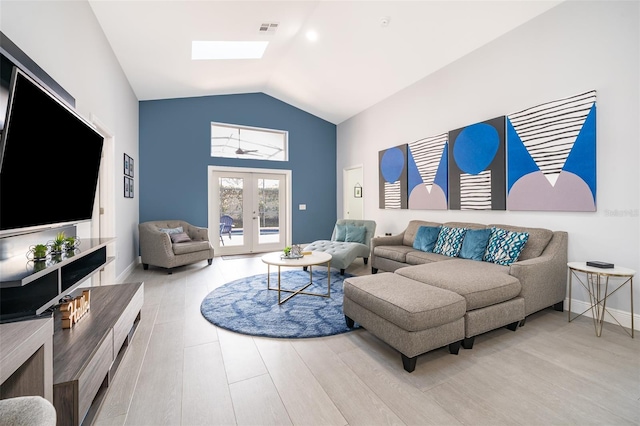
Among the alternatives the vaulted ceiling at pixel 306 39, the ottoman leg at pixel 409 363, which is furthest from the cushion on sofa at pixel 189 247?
the ottoman leg at pixel 409 363

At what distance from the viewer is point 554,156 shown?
294 cm

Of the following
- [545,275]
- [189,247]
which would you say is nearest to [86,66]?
[189,247]

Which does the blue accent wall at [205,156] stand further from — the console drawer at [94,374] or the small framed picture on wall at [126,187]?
the console drawer at [94,374]

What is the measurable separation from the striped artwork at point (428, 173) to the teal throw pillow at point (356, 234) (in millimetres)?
954

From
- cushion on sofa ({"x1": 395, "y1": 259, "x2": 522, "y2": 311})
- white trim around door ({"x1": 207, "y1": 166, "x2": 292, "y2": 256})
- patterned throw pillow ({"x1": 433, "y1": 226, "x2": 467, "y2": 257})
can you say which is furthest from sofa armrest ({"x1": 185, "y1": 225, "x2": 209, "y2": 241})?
patterned throw pillow ({"x1": 433, "y1": 226, "x2": 467, "y2": 257})

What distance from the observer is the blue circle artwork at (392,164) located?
5.08 meters

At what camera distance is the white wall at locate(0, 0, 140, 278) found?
1744mm

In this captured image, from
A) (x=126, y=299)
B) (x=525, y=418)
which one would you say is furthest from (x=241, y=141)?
(x=525, y=418)

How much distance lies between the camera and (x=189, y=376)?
1772mm

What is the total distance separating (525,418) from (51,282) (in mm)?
2528

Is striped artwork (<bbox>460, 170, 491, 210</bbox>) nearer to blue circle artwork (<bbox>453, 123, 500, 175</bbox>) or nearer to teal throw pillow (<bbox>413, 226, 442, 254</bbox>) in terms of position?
blue circle artwork (<bbox>453, 123, 500, 175</bbox>)

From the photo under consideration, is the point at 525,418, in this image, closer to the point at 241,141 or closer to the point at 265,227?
the point at 265,227

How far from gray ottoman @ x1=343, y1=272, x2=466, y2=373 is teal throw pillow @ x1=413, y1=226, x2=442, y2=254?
169 centimetres

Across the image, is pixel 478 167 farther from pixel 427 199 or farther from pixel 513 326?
pixel 513 326
